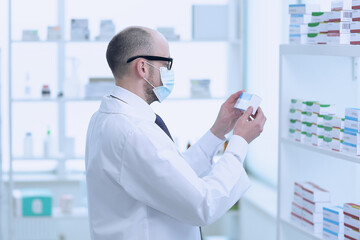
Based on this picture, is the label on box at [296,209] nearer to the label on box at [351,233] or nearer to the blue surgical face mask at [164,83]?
the label on box at [351,233]

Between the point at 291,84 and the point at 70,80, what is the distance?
1.96m

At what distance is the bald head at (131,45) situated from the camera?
2.16 metres

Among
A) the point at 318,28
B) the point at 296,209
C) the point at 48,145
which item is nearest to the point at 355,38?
the point at 318,28

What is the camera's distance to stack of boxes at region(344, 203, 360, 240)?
8.16ft

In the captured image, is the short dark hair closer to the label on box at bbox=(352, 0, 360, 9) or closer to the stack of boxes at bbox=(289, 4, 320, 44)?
the label on box at bbox=(352, 0, 360, 9)

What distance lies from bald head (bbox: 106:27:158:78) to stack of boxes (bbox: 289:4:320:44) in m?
0.95

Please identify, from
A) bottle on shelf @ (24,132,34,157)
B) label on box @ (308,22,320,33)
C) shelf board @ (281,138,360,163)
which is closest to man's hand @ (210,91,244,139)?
shelf board @ (281,138,360,163)

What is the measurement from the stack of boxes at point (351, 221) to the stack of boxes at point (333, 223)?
3 cm

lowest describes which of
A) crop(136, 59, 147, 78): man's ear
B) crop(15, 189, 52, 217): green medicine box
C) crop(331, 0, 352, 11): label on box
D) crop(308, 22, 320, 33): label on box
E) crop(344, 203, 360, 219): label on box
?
crop(15, 189, 52, 217): green medicine box

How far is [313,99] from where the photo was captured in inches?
120

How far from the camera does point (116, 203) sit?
2.13 meters

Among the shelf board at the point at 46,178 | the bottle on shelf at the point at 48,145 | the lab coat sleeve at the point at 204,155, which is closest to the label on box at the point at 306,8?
the lab coat sleeve at the point at 204,155

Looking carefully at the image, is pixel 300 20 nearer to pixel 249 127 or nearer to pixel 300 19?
pixel 300 19

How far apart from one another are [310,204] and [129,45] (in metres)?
1.18
